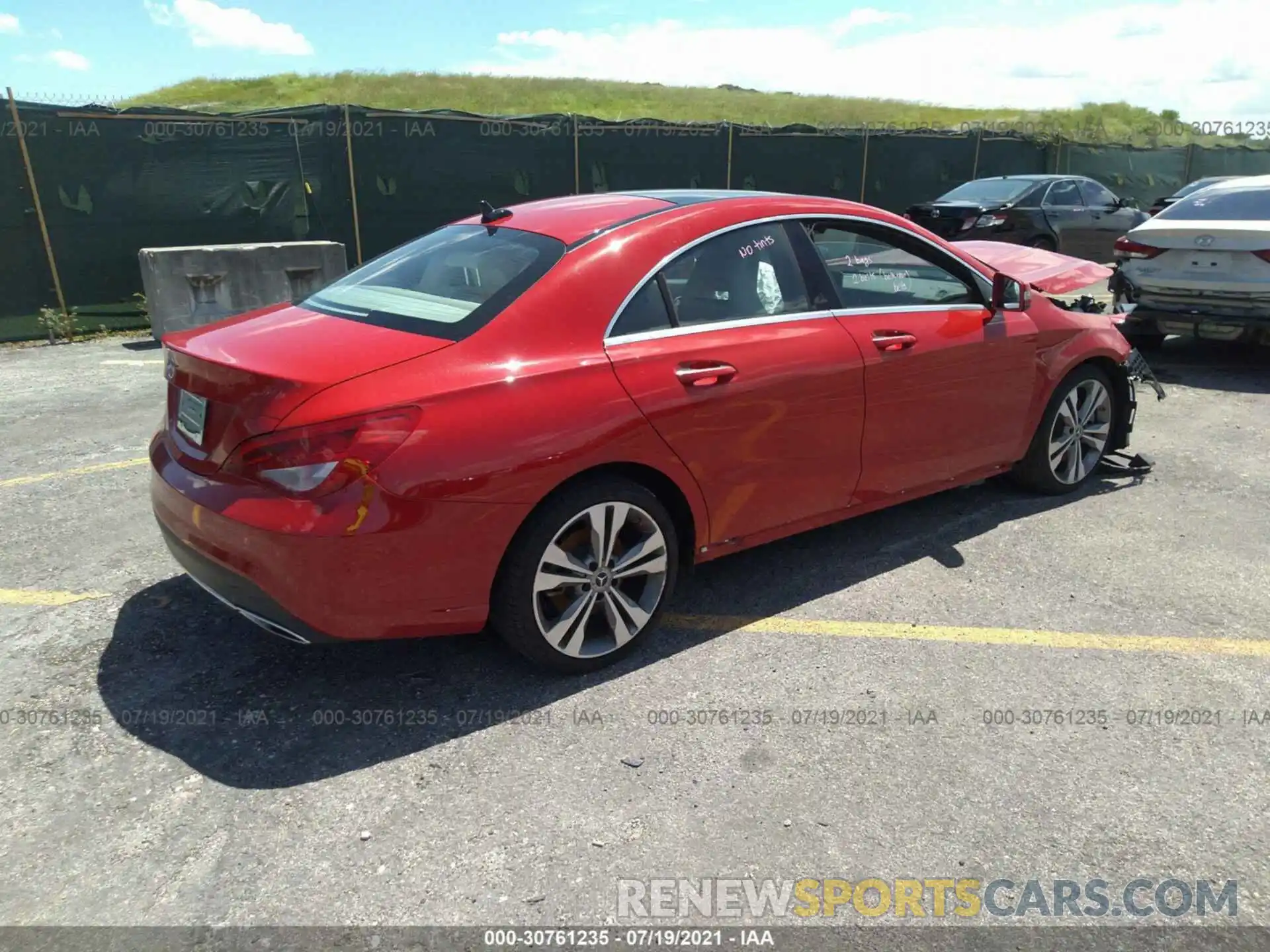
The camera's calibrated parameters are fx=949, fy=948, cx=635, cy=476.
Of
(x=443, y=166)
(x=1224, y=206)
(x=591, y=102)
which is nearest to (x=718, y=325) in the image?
(x=1224, y=206)

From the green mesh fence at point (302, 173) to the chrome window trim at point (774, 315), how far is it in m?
8.98

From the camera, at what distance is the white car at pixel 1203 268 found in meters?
7.76

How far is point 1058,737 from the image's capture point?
10.3 feet

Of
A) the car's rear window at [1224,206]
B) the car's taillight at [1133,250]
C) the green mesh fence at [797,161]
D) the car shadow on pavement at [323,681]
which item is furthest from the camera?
the green mesh fence at [797,161]

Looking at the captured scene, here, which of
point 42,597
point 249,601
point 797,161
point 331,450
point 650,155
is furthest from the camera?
point 797,161

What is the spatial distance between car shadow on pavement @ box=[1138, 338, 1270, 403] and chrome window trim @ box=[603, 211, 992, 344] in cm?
420

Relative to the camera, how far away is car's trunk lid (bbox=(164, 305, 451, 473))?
2.91m

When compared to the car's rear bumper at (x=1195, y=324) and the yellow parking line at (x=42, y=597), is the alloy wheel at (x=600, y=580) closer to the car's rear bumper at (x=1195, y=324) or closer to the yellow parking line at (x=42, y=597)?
the yellow parking line at (x=42, y=597)

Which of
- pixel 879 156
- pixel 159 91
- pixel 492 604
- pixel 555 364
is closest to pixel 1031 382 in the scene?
pixel 555 364

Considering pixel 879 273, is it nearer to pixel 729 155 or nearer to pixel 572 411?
pixel 572 411

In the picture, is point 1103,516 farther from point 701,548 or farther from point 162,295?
point 162,295

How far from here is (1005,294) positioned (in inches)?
180

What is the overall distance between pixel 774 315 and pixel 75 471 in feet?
14.0

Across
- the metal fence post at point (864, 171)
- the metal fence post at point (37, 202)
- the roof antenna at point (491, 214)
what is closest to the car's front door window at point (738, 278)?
the roof antenna at point (491, 214)
